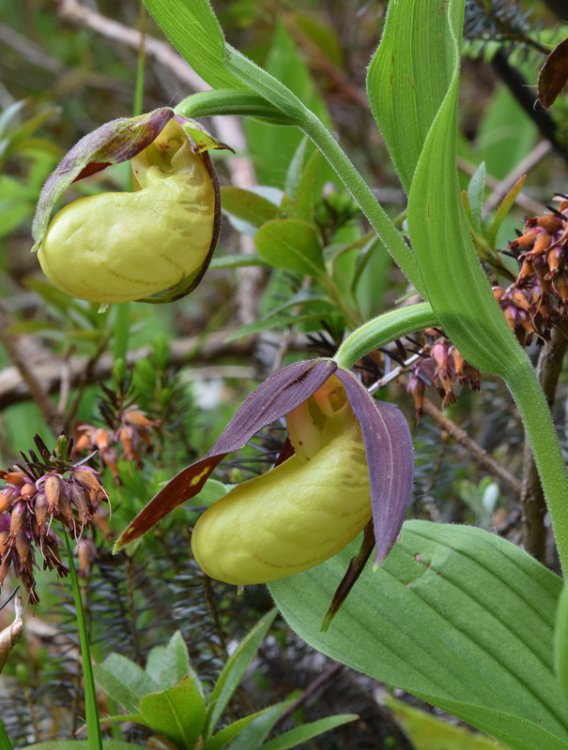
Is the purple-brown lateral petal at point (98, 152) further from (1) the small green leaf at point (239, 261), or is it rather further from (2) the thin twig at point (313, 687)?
(2) the thin twig at point (313, 687)

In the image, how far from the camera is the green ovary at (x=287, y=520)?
1.91ft

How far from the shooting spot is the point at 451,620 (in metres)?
0.71

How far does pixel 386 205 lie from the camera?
226cm

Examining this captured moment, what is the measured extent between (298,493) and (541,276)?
0.27 m

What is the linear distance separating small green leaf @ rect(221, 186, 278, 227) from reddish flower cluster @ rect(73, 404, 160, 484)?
0.28 m

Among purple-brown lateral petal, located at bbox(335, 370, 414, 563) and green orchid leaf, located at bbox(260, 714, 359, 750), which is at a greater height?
purple-brown lateral petal, located at bbox(335, 370, 414, 563)

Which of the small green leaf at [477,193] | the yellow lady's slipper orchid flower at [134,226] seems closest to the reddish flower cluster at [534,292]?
the small green leaf at [477,193]

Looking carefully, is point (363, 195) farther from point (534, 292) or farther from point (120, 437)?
point (120, 437)

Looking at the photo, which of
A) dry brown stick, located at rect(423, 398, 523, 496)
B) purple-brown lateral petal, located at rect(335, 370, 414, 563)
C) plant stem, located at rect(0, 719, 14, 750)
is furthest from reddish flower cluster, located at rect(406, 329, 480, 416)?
plant stem, located at rect(0, 719, 14, 750)

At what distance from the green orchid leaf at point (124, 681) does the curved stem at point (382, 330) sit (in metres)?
0.39

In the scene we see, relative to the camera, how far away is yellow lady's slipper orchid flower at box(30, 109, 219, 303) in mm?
594

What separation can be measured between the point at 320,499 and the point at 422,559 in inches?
7.5

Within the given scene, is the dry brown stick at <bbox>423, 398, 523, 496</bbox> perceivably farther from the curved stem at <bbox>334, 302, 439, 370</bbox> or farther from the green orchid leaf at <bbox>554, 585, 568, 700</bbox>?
the green orchid leaf at <bbox>554, 585, 568, 700</bbox>

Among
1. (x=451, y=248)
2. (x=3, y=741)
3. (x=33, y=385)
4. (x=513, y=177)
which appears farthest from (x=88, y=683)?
(x=513, y=177)
